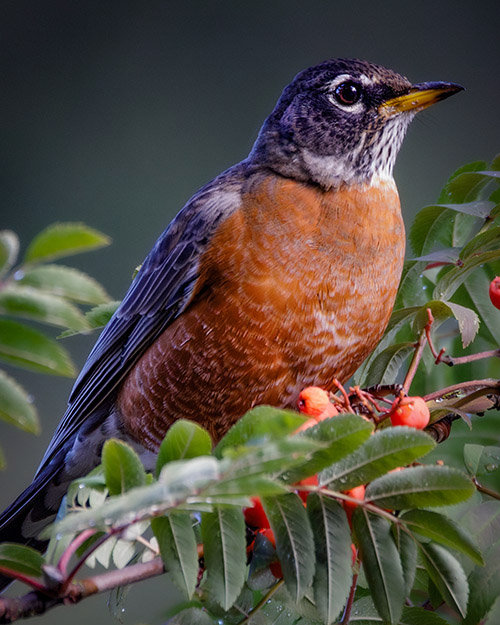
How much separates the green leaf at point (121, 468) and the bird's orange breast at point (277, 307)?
0.81 m

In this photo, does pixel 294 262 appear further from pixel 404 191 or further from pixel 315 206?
pixel 404 191

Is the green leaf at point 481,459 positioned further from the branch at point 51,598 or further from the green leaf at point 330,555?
the branch at point 51,598

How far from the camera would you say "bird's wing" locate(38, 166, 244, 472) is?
1.83 meters

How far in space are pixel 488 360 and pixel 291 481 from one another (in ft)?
Answer: 3.43

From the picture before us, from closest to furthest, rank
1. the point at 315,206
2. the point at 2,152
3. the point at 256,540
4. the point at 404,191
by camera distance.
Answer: the point at 256,540 < the point at 315,206 < the point at 404,191 < the point at 2,152

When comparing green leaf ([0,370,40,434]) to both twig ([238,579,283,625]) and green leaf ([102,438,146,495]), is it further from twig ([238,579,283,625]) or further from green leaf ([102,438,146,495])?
twig ([238,579,283,625])

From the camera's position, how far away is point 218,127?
478cm

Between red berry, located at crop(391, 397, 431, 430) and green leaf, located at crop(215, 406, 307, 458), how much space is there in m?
0.38

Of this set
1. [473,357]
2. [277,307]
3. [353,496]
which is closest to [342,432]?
[353,496]

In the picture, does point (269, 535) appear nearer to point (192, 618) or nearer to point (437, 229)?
point (192, 618)

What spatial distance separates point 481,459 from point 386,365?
0.31 m

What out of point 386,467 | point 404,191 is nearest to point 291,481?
point 386,467

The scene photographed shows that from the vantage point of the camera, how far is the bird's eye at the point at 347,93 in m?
1.98

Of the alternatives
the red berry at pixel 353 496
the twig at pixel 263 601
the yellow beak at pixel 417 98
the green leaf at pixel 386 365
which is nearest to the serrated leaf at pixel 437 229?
the green leaf at pixel 386 365
